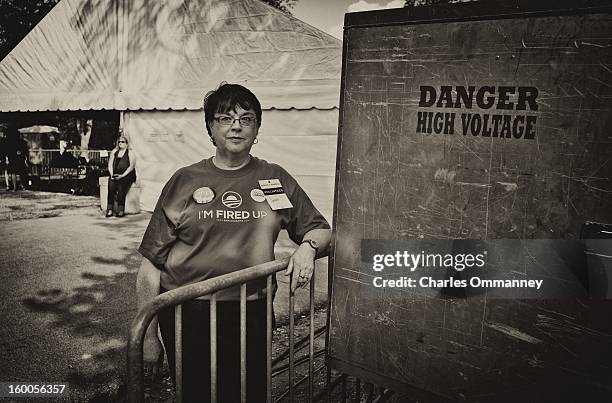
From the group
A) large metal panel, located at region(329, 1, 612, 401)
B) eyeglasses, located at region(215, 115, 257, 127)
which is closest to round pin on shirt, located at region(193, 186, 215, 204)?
eyeglasses, located at region(215, 115, 257, 127)

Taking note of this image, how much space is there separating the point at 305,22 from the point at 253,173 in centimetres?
547

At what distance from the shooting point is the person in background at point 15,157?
1088 centimetres

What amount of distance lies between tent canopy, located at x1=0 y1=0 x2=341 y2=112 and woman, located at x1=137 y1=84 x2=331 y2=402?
179 inches

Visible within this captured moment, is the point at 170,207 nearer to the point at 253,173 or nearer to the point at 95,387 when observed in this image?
the point at 253,173

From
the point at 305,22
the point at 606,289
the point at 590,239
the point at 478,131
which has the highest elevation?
the point at 305,22

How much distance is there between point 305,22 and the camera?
6.92m

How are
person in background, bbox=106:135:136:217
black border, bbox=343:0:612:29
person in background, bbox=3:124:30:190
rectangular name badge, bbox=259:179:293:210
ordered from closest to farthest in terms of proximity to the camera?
black border, bbox=343:0:612:29
rectangular name badge, bbox=259:179:293:210
person in background, bbox=106:135:136:217
person in background, bbox=3:124:30:190

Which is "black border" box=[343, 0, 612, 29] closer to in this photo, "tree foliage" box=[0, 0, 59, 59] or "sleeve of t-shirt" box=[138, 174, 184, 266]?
"sleeve of t-shirt" box=[138, 174, 184, 266]

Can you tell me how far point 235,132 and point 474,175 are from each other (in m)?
1.00

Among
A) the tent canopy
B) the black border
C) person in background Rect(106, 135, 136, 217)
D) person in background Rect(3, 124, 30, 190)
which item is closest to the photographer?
the black border

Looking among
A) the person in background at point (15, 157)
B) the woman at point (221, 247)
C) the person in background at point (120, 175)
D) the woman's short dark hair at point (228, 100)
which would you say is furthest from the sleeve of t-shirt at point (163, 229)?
the person in background at point (15, 157)

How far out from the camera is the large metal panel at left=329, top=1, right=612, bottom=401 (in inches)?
52.5

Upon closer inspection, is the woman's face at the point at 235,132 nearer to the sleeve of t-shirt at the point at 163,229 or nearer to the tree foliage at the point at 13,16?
the sleeve of t-shirt at the point at 163,229

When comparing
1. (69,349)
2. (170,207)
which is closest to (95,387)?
(69,349)
